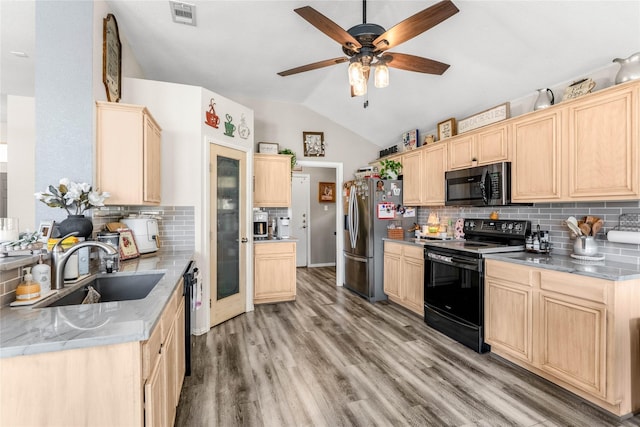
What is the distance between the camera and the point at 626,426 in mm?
1810

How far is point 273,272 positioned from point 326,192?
315cm

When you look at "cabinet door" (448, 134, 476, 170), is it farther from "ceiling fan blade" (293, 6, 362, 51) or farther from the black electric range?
"ceiling fan blade" (293, 6, 362, 51)

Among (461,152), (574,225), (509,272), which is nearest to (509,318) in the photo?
(509,272)

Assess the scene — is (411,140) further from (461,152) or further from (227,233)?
(227,233)

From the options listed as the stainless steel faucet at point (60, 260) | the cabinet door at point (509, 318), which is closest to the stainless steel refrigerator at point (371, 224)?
the cabinet door at point (509, 318)

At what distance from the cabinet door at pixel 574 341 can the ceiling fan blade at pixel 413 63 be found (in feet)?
6.29

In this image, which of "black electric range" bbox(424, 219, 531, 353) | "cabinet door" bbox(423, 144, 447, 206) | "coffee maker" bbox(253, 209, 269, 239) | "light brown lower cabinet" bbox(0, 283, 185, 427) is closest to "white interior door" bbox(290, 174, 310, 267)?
"coffee maker" bbox(253, 209, 269, 239)

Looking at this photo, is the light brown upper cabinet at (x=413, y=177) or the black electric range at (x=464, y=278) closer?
the black electric range at (x=464, y=278)

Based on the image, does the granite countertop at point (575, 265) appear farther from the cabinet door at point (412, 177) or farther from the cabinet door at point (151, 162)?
the cabinet door at point (151, 162)

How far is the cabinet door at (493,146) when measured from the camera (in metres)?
2.94

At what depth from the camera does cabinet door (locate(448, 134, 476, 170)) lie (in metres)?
3.35

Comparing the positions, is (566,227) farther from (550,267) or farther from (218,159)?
(218,159)

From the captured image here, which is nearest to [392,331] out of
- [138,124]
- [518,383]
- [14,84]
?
[518,383]

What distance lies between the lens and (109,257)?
6.53 feet
